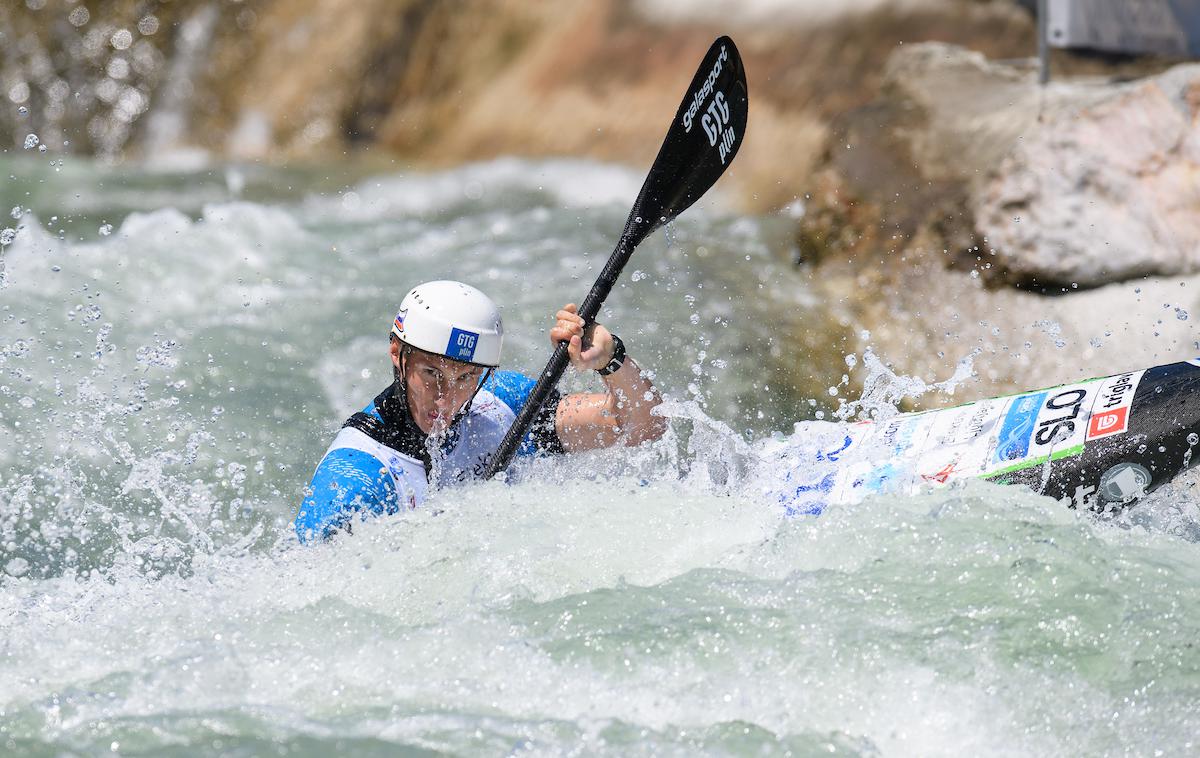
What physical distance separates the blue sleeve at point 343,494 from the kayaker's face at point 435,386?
0.20 m

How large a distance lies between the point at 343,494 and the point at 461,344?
0.52 m

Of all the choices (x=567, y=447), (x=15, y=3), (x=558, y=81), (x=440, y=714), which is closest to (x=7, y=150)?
(x=15, y=3)

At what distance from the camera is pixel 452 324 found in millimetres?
3717

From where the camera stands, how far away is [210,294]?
7285mm

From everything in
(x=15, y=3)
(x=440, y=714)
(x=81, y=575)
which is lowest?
(x=440, y=714)

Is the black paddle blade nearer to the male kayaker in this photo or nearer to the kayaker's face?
the male kayaker

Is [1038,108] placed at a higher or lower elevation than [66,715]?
higher

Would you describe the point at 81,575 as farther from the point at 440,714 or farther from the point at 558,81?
the point at 558,81

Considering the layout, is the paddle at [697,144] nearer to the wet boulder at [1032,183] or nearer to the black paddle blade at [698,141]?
the black paddle blade at [698,141]

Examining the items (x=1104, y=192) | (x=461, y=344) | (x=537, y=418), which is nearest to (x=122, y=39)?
(x=1104, y=192)

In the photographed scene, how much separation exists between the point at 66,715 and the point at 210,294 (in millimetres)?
4527

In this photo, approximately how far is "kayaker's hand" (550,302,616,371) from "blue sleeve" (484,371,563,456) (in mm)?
284

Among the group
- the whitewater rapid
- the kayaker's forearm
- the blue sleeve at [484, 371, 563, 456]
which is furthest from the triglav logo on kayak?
the blue sleeve at [484, 371, 563, 456]

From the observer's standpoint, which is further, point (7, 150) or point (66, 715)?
point (7, 150)
